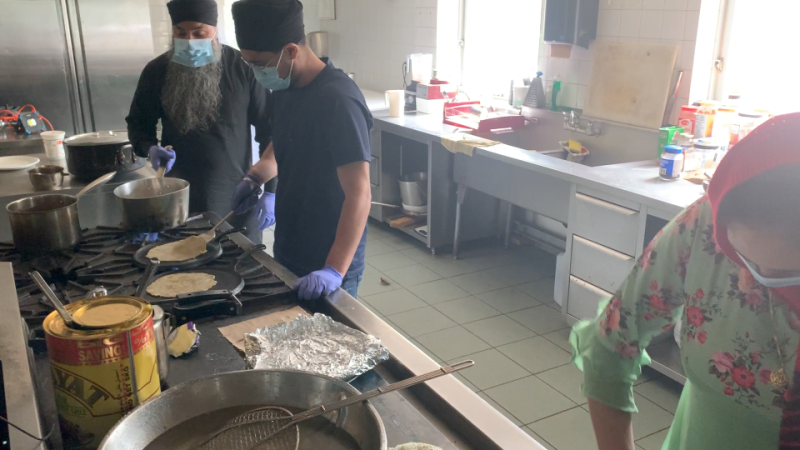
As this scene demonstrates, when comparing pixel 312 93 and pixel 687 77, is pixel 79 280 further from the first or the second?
pixel 687 77

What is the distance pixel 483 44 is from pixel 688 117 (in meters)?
2.02

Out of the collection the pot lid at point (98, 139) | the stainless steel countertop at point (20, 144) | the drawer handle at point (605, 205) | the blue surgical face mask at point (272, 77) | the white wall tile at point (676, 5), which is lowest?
the drawer handle at point (605, 205)

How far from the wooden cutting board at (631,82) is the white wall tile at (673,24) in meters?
0.05

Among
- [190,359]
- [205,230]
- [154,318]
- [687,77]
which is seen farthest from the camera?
[687,77]

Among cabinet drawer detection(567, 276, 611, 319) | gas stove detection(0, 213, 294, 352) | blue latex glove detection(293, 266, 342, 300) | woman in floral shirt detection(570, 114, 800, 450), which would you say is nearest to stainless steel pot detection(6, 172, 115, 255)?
gas stove detection(0, 213, 294, 352)

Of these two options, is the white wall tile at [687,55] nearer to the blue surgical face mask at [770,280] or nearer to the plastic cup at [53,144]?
the blue surgical face mask at [770,280]

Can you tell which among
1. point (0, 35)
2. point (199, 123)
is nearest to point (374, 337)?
point (199, 123)

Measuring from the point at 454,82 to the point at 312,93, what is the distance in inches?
119

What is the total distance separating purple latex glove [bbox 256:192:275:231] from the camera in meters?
2.32

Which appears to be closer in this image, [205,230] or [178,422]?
[178,422]

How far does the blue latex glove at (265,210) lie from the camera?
7.63 feet

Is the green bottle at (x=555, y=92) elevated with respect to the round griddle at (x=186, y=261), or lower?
elevated

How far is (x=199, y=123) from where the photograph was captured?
2.51m

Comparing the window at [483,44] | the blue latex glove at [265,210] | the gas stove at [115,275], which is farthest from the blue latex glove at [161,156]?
the window at [483,44]
